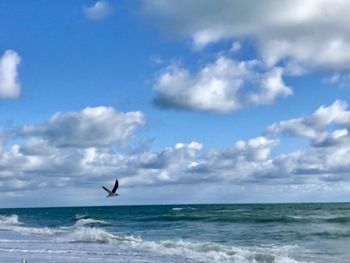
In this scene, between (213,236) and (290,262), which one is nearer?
(290,262)

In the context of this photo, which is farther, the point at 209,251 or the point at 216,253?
the point at 209,251

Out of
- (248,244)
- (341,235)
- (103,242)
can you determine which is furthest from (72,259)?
(341,235)

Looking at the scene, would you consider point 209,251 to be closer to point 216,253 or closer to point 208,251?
point 208,251

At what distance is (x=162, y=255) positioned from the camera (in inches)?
907

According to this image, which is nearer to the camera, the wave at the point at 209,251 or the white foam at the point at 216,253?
the white foam at the point at 216,253

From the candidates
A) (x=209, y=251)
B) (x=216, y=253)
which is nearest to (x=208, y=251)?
(x=209, y=251)

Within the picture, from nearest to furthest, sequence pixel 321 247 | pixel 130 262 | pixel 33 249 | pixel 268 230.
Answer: pixel 130 262 < pixel 33 249 < pixel 321 247 < pixel 268 230

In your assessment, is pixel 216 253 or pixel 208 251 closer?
pixel 216 253

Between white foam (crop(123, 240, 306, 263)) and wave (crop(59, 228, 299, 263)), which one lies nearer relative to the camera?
white foam (crop(123, 240, 306, 263))

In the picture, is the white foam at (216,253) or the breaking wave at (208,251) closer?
the white foam at (216,253)

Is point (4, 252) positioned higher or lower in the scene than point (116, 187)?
lower

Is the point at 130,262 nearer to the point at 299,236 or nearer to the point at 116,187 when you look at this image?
the point at 116,187

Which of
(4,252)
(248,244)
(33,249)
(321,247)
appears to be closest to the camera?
(4,252)

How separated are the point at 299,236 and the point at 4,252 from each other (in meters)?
18.0
